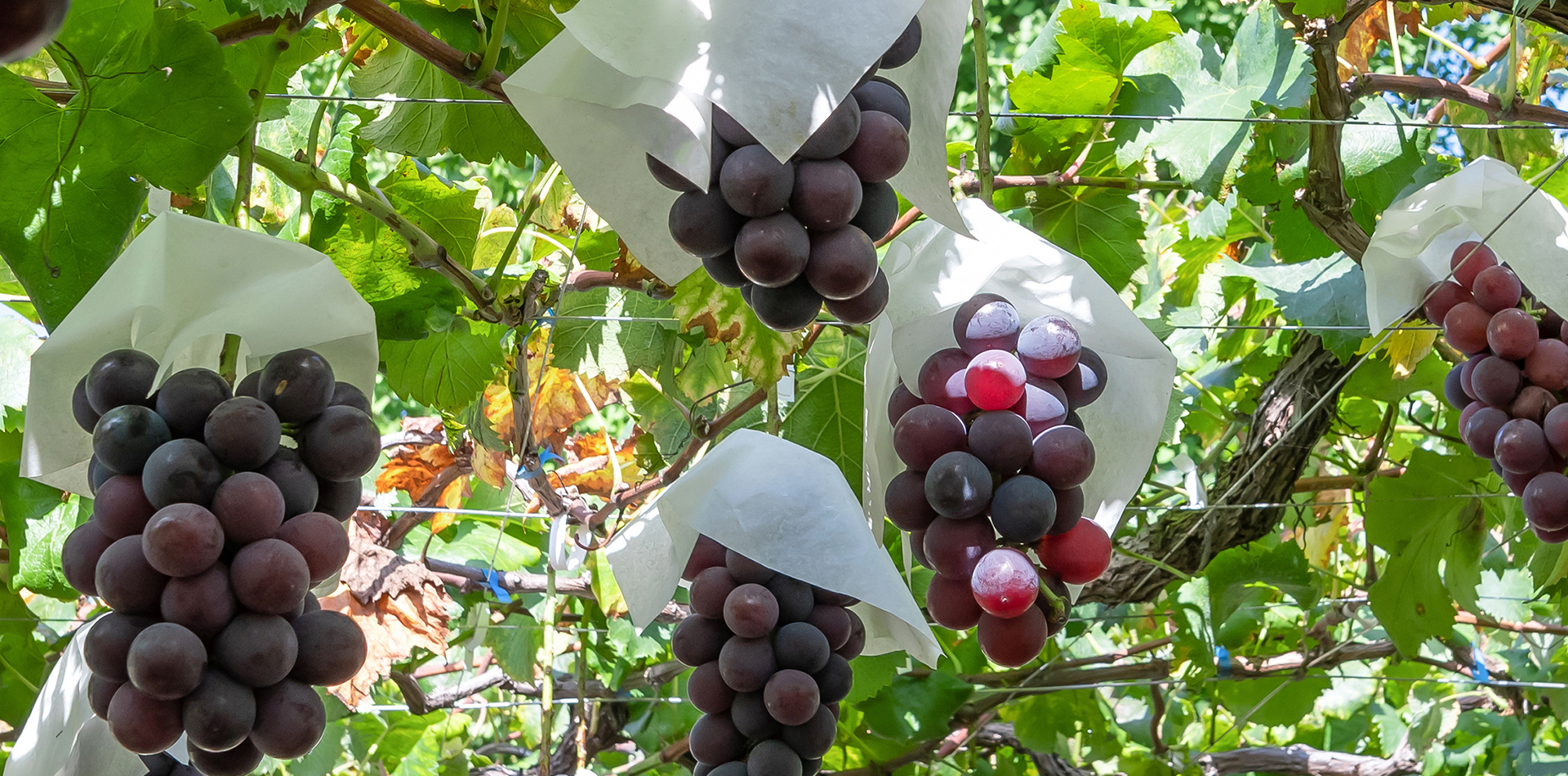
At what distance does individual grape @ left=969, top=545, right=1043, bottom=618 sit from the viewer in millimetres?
525

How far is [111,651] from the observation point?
479mm

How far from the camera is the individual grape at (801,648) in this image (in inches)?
25.1

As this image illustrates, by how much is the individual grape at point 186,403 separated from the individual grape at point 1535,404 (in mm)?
810

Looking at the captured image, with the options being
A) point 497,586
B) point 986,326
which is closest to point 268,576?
point 986,326

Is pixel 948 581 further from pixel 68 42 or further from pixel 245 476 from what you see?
pixel 68 42

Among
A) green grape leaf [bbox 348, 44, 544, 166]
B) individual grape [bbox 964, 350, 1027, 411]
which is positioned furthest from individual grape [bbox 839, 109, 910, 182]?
green grape leaf [bbox 348, 44, 544, 166]

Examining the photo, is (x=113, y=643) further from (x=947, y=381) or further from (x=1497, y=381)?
(x=1497, y=381)

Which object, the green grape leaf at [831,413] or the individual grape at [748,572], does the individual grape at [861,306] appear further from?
the green grape leaf at [831,413]

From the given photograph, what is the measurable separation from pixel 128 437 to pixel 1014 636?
0.41m

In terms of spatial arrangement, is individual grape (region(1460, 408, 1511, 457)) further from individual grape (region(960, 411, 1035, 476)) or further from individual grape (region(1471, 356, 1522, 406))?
individual grape (region(960, 411, 1035, 476))

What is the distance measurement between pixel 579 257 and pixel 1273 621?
1.11 metres

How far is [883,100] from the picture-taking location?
510mm

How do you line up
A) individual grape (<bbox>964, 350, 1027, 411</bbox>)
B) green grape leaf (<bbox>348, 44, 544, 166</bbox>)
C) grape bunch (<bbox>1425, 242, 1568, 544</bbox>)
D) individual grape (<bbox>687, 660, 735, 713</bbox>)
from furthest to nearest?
→ green grape leaf (<bbox>348, 44, 544, 166</bbox>) → grape bunch (<bbox>1425, 242, 1568, 544</bbox>) → individual grape (<bbox>687, 660, 735, 713</bbox>) → individual grape (<bbox>964, 350, 1027, 411</bbox>)

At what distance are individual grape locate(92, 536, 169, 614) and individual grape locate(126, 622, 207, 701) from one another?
2cm
